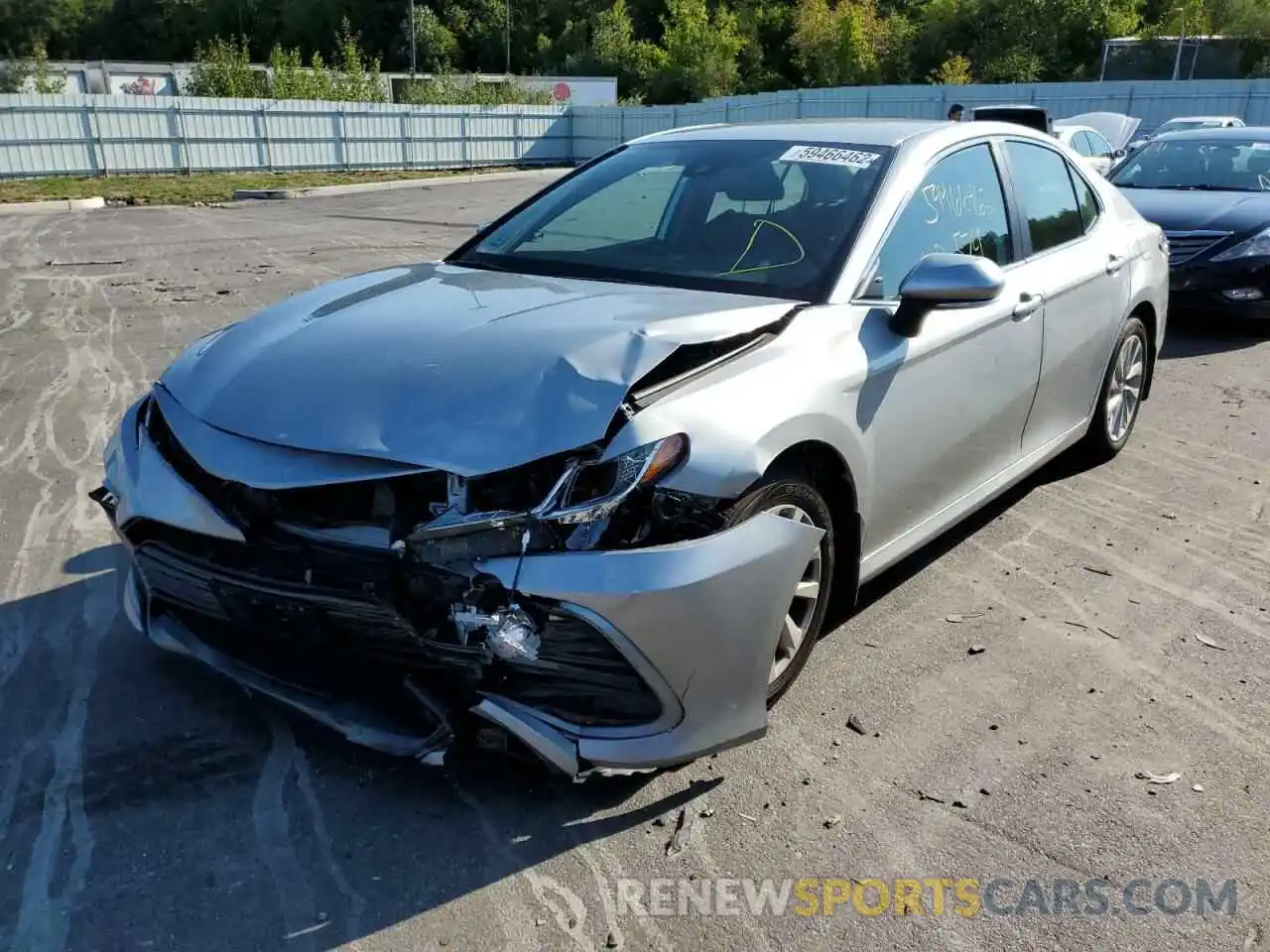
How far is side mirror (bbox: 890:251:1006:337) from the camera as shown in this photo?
320 cm

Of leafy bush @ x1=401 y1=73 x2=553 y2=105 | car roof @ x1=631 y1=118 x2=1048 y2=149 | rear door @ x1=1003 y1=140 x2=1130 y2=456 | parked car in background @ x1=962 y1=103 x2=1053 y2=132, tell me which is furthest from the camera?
leafy bush @ x1=401 y1=73 x2=553 y2=105

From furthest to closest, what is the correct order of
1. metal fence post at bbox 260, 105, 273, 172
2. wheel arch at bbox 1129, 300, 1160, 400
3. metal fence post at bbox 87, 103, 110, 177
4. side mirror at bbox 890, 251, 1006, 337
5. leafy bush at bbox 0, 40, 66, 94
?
leafy bush at bbox 0, 40, 66, 94
metal fence post at bbox 260, 105, 273, 172
metal fence post at bbox 87, 103, 110, 177
wheel arch at bbox 1129, 300, 1160, 400
side mirror at bbox 890, 251, 1006, 337

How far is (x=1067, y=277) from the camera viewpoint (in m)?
4.42

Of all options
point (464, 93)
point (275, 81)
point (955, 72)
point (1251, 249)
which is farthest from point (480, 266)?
point (955, 72)

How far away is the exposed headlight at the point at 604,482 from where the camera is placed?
8.17 feet

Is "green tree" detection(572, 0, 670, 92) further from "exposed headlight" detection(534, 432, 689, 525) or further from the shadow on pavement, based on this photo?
"exposed headlight" detection(534, 432, 689, 525)

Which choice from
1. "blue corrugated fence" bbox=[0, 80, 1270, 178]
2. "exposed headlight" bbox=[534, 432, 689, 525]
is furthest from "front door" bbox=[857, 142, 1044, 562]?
"blue corrugated fence" bbox=[0, 80, 1270, 178]

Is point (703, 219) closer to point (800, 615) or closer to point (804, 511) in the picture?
point (804, 511)

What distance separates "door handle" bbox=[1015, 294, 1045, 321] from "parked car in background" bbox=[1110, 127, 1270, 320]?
16.6 feet

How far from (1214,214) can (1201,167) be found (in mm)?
1403

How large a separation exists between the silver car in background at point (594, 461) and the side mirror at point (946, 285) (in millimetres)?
13

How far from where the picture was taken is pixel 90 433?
5738 mm

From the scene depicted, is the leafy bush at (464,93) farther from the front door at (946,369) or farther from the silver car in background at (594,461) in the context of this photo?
the silver car in background at (594,461)

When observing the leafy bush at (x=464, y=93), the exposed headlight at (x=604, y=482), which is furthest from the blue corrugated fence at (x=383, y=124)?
the exposed headlight at (x=604, y=482)
